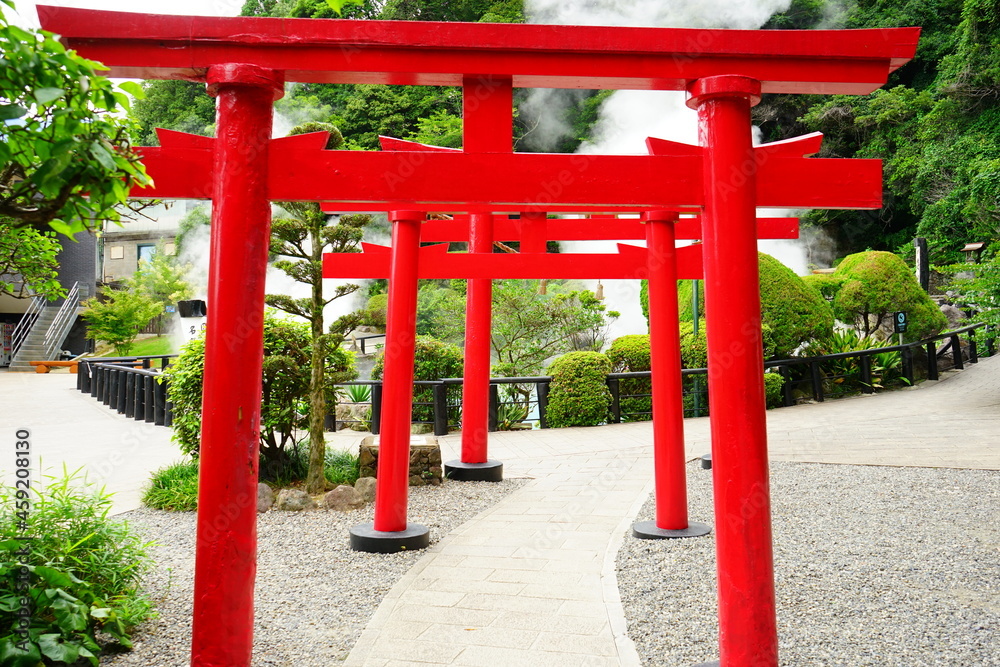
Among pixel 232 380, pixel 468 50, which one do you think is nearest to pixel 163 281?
pixel 232 380

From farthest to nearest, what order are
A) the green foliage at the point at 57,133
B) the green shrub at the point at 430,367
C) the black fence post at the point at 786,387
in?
the black fence post at the point at 786,387 < the green shrub at the point at 430,367 < the green foliage at the point at 57,133

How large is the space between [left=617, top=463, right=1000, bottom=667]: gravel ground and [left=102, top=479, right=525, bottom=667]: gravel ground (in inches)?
53.9

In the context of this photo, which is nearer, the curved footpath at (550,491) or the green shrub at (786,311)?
the curved footpath at (550,491)

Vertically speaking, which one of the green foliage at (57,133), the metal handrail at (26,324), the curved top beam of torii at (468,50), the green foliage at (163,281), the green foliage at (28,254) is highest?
the green foliage at (163,281)

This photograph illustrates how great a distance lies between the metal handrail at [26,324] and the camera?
78.3 feet

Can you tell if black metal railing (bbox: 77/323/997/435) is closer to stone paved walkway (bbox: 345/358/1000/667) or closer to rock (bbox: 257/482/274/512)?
stone paved walkway (bbox: 345/358/1000/667)

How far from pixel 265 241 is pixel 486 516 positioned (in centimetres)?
350

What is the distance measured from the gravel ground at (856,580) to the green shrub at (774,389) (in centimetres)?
513

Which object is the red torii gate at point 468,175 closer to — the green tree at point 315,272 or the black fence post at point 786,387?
the green tree at point 315,272

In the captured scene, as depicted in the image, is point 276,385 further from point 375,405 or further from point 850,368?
point 850,368

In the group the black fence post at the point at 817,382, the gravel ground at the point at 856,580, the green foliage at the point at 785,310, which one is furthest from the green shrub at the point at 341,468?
the black fence post at the point at 817,382

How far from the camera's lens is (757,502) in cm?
278

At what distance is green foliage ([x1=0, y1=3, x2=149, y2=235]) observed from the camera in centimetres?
167

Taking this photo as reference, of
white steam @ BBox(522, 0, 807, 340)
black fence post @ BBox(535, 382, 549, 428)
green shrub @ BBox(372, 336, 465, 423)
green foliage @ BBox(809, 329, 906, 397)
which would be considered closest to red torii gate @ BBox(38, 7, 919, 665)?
black fence post @ BBox(535, 382, 549, 428)
